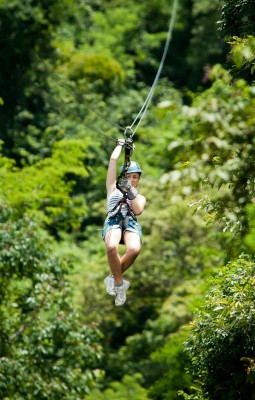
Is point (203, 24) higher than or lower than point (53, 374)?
higher

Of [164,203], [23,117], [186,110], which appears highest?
[23,117]

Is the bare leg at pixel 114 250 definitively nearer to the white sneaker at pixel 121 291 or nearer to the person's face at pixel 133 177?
the white sneaker at pixel 121 291

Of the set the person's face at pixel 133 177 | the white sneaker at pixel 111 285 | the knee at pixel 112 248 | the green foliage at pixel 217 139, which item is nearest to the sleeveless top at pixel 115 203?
the person's face at pixel 133 177

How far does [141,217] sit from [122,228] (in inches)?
500

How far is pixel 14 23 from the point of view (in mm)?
24281

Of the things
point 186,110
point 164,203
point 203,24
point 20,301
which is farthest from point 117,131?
point 186,110

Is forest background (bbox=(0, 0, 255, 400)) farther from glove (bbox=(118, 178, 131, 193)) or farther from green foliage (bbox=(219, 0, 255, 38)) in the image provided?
glove (bbox=(118, 178, 131, 193))

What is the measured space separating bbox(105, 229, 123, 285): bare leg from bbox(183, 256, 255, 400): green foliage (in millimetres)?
740

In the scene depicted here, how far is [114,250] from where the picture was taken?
8.09m

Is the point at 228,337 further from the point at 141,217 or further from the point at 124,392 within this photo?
the point at 141,217

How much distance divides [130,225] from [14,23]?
1679 centimetres

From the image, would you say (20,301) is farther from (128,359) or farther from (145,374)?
(128,359)

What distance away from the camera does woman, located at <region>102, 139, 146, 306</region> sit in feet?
26.7

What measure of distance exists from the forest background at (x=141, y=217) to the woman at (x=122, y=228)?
1.72ft
